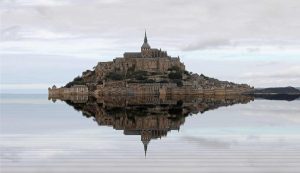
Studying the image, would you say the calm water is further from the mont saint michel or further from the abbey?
the abbey

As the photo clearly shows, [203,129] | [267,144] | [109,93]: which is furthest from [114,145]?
[109,93]

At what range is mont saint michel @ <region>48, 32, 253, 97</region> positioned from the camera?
174m

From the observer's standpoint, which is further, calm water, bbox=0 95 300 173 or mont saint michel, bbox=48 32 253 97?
mont saint michel, bbox=48 32 253 97

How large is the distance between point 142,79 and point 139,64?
28.3ft

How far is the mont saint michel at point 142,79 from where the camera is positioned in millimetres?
173875

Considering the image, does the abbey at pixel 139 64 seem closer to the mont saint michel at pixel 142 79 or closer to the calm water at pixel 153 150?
the mont saint michel at pixel 142 79

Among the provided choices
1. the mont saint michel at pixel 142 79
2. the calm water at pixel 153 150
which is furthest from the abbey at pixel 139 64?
the calm water at pixel 153 150

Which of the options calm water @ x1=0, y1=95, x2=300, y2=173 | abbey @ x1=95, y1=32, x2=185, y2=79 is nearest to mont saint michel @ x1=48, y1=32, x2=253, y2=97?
abbey @ x1=95, y1=32, x2=185, y2=79

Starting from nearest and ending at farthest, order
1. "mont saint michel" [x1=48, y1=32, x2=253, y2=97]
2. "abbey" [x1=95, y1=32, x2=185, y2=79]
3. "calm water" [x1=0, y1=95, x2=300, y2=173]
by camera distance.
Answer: "calm water" [x1=0, y1=95, x2=300, y2=173] < "mont saint michel" [x1=48, y1=32, x2=253, y2=97] < "abbey" [x1=95, y1=32, x2=185, y2=79]

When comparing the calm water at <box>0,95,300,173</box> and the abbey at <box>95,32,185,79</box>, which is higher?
the abbey at <box>95,32,185,79</box>

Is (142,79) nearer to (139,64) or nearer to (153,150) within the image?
(139,64)

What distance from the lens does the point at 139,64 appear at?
187250 millimetres

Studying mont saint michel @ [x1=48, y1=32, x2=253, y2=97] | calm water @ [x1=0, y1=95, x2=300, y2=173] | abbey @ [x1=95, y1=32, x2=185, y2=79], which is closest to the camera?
calm water @ [x1=0, y1=95, x2=300, y2=173]

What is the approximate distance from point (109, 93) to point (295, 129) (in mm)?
138227
